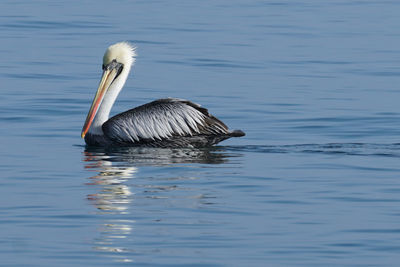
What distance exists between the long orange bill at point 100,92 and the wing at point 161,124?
0.27 m

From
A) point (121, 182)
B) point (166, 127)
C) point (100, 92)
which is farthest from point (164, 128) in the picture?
point (121, 182)

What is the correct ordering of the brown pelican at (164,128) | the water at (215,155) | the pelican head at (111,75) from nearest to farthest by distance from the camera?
the water at (215,155) → the brown pelican at (164,128) → the pelican head at (111,75)

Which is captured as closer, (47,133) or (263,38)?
(47,133)

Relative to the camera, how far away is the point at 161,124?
10.6 m

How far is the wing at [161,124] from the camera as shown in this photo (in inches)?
419

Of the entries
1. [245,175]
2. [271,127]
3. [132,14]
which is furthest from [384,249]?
[132,14]

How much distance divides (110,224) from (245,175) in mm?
2062

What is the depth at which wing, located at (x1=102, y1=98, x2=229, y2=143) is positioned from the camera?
10.6 m

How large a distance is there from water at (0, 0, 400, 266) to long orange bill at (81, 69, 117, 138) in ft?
0.95

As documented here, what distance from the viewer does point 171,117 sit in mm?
10680

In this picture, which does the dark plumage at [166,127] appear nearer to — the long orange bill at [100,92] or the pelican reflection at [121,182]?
the pelican reflection at [121,182]

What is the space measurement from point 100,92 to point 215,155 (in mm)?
1675

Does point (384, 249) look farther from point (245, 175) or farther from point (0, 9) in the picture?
point (0, 9)

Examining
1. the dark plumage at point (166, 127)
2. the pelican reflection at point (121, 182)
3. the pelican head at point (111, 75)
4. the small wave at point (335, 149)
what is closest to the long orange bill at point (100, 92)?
the pelican head at point (111, 75)
